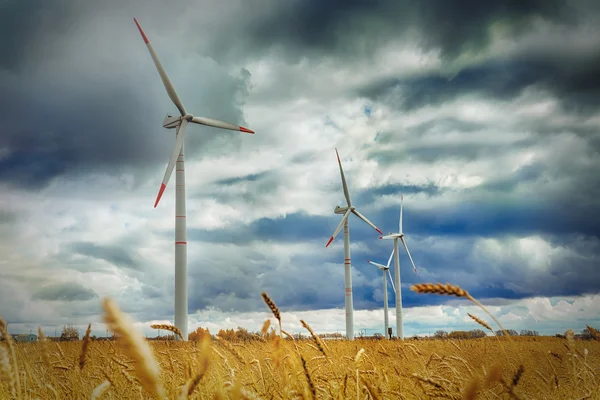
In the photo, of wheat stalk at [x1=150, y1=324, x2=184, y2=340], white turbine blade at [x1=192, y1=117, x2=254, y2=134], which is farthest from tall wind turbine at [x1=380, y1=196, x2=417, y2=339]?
wheat stalk at [x1=150, y1=324, x2=184, y2=340]

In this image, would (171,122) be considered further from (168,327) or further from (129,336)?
(129,336)

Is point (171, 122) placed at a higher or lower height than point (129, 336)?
higher

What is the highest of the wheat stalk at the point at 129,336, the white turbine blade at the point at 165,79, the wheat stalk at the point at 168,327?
the white turbine blade at the point at 165,79

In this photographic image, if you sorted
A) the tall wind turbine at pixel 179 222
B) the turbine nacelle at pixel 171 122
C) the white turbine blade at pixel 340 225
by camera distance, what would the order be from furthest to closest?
the white turbine blade at pixel 340 225 < the turbine nacelle at pixel 171 122 < the tall wind turbine at pixel 179 222

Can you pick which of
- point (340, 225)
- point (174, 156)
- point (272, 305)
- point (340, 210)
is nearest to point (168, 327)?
point (272, 305)

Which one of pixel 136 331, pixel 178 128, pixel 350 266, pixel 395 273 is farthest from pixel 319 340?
pixel 395 273

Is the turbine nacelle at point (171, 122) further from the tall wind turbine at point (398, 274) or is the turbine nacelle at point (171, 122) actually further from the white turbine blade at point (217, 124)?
the tall wind turbine at point (398, 274)

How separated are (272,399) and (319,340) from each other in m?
1.48

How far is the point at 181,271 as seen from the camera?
131 ft

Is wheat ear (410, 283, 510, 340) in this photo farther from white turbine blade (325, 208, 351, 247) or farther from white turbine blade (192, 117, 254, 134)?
white turbine blade (325, 208, 351, 247)

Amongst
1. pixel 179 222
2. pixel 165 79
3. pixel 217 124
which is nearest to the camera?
pixel 179 222

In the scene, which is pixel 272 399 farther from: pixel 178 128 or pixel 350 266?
pixel 350 266

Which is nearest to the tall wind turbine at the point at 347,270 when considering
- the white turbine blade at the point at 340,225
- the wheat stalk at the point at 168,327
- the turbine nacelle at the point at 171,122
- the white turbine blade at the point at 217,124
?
the white turbine blade at the point at 340,225

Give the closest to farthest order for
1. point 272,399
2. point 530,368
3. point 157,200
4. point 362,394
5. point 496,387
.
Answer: point 272,399 < point 362,394 < point 496,387 < point 530,368 < point 157,200
